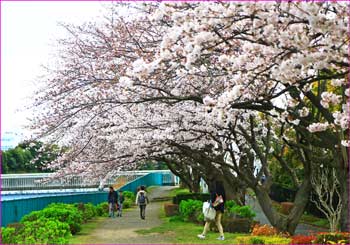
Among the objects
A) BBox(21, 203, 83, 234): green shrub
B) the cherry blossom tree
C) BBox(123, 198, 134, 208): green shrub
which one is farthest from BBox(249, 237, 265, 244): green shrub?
BBox(123, 198, 134, 208): green shrub

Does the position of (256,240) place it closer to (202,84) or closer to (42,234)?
(202,84)

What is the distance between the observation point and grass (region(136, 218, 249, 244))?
1272cm

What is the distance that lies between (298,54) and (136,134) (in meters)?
8.42

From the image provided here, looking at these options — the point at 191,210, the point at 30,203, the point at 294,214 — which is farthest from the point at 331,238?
the point at 30,203

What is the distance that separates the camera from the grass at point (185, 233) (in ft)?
41.7

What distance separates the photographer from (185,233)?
14547mm

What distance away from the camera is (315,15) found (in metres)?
5.19

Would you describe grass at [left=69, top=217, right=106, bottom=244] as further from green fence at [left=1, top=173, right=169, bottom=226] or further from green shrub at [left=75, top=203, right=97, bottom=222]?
green fence at [left=1, top=173, right=169, bottom=226]

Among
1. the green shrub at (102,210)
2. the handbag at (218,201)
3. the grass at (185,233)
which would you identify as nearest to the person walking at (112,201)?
the green shrub at (102,210)

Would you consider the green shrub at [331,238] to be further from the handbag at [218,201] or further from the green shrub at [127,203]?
the green shrub at [127,203]

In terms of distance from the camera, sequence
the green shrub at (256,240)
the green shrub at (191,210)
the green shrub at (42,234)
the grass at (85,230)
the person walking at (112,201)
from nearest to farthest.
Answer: the green shrub at (256,240), the green shrub at (42,234), the grass at (85,230), the green shrub at (191,210), the person walking at (112,201)

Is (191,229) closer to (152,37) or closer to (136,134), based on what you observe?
(136,134)

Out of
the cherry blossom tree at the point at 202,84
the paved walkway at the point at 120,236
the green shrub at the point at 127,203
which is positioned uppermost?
the cherry blossom tree at the point at 202,84

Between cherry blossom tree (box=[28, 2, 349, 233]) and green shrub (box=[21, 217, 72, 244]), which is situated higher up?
cherry blossom tree (box=[28, 2, 349, 233])
